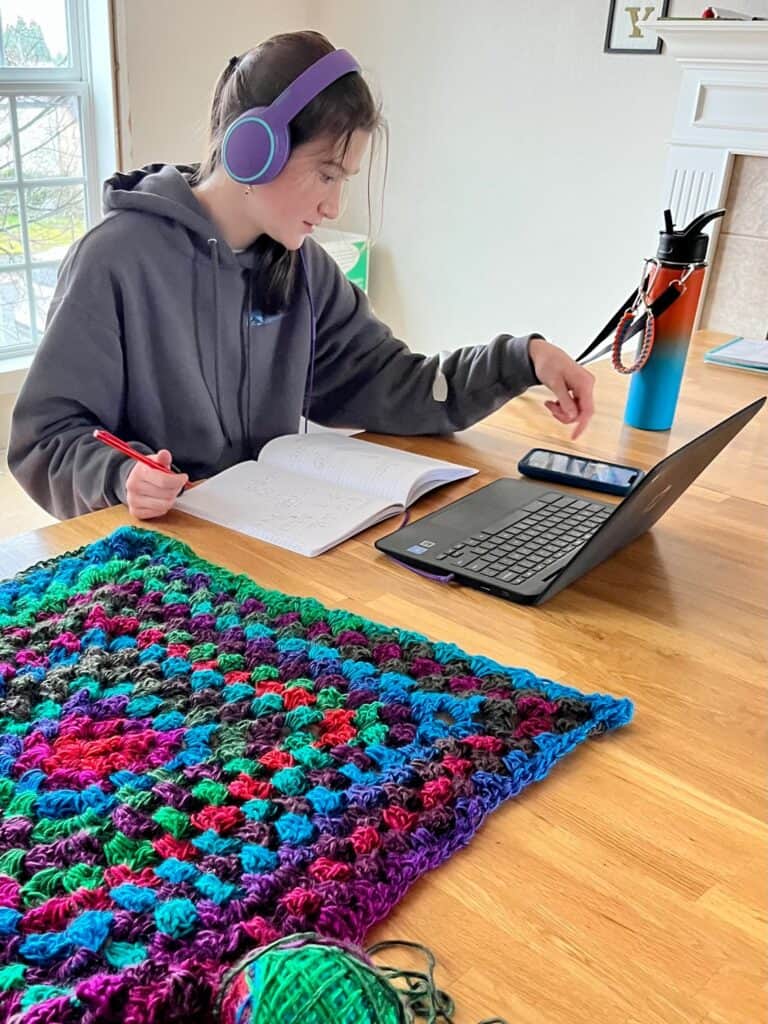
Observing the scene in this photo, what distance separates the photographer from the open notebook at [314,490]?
105cm

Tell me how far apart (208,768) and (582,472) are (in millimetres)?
725

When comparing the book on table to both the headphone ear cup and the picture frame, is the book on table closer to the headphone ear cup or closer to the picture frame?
the headphone ear cup

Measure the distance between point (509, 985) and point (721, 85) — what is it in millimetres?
2162

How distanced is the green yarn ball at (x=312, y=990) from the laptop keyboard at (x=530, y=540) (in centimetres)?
54

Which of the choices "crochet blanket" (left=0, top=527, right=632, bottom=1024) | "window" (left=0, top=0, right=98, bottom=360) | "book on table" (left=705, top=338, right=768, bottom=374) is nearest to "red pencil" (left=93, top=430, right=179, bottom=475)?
"crochet blanket" (left=0, top=527, right=632, bottom=1024)

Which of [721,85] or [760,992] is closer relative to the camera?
[760,992]

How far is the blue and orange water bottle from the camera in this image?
1379 millimetres

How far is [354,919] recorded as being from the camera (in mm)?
540

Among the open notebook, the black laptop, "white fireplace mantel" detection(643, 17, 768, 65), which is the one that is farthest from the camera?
"white fireplace mantel" detection(643, 17, 768, 65)

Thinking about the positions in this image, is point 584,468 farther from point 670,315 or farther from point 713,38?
point 713,38

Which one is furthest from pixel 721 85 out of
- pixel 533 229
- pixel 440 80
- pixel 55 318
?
pixel 55 318

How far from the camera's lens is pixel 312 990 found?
0.42 metres

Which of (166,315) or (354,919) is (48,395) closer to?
(166,315)

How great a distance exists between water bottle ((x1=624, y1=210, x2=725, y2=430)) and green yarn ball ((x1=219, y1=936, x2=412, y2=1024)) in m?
1.11
